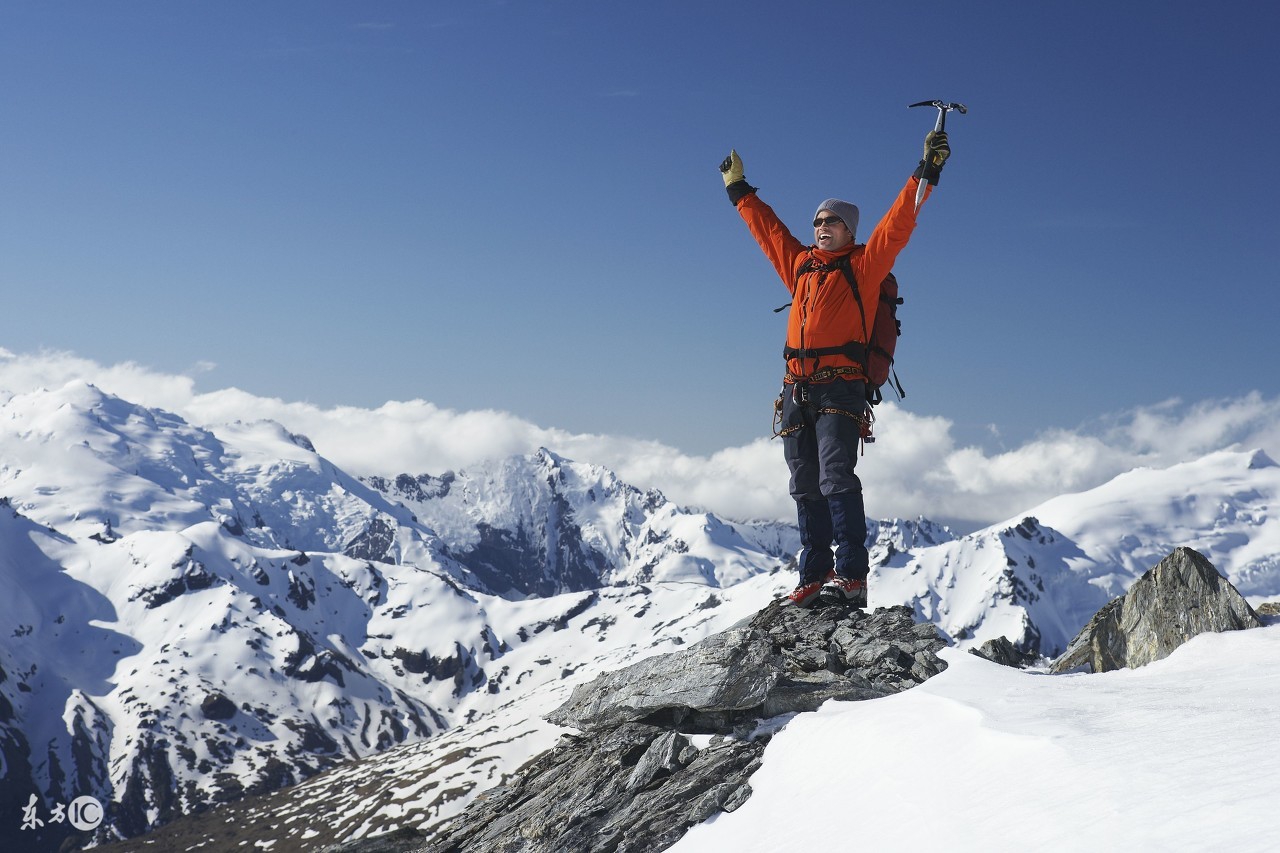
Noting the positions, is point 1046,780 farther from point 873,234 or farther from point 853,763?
point 873,234

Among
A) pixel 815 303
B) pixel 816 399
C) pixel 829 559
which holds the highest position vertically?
pixel 815 303

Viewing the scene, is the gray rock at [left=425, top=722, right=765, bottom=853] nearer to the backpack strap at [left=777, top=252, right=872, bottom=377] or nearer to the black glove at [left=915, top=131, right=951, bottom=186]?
the backpack strap at [left=777, top=252, right=872, bottom=377]

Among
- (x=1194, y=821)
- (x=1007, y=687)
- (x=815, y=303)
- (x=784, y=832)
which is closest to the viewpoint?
(x=1194, y=821)

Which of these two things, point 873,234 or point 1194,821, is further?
point 873,234

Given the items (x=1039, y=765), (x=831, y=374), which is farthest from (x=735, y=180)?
(x=1039, y=765)

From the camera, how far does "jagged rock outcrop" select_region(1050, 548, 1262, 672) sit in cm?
1152

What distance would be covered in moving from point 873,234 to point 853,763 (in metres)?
7.00

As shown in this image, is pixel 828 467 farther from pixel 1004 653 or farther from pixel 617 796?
pixel 1004 653

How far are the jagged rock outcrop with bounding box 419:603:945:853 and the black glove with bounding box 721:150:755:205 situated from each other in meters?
6.68

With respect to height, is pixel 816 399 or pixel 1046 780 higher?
pixel 816 399

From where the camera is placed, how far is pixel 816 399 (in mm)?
12469

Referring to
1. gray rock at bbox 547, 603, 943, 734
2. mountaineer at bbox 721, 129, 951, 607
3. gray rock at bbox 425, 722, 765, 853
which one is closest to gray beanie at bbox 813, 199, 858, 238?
mountaineer at bbox 721, 129, 951, 607

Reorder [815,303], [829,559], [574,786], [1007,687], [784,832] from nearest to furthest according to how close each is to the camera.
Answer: [784,832] → [1007,687] → [574,786] → [815,303] → [829,559]

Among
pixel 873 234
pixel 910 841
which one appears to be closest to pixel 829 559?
pixel 873 234
